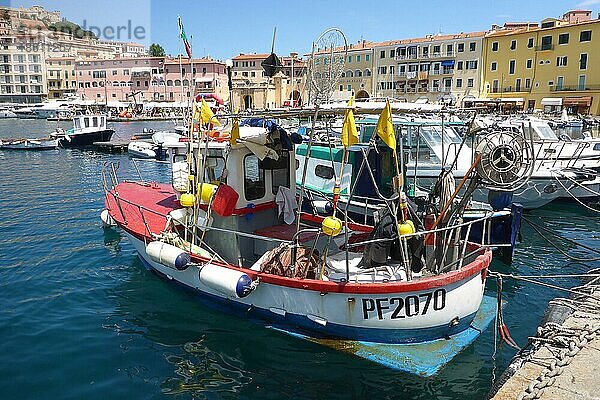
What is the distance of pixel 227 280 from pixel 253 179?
2.27 m

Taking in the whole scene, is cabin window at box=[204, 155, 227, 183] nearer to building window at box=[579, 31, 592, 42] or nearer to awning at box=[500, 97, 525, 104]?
awning at box=[500, 97, 525, 104]

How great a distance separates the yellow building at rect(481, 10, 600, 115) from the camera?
1921 inches

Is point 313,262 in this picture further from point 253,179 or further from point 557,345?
point 557,345

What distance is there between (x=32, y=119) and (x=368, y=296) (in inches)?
3673

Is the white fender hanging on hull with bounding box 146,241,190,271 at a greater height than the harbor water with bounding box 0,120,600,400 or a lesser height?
greater

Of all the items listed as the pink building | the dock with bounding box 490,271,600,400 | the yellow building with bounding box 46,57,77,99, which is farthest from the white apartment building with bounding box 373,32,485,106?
the yellow building with bounding box 46,57,77,99

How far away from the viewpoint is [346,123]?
668 cm

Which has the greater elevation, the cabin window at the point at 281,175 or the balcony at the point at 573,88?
the balcony at the point at 573,88

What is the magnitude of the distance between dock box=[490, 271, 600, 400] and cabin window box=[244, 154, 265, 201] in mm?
5168

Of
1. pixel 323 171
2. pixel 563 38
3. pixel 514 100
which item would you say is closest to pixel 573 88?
pixel 563 38

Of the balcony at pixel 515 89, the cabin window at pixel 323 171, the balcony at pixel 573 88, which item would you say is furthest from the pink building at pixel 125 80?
the cabin window at pixel 323 171

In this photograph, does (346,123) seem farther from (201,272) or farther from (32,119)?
(32,119)

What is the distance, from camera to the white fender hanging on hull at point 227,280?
7531mm

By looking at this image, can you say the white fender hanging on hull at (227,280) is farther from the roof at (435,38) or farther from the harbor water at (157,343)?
the roof at (435,38)
